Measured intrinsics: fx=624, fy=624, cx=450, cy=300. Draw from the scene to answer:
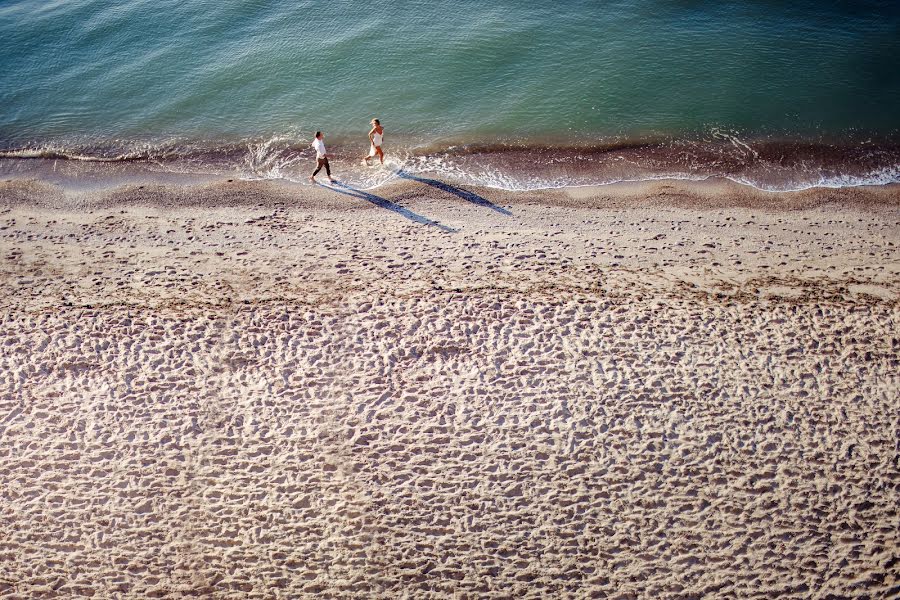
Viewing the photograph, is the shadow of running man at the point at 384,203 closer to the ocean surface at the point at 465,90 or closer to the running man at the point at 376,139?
the ocean surface at the point at 465,90

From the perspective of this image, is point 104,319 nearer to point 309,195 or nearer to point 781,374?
point 309,195

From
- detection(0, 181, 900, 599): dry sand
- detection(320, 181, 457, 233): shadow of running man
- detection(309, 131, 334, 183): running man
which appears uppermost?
detection(309, 131, 334, 183): running man

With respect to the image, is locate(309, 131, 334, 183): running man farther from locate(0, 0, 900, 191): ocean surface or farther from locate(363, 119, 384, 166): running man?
locate(363, 119, 384, 166): running man

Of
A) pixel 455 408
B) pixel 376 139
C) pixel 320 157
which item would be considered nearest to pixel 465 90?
pixel 376 139

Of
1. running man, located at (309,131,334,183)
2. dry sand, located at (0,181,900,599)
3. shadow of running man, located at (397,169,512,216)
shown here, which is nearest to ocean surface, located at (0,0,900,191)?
shadow of running man, located at (397,169,512,216)

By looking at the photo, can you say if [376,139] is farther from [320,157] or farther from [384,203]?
[384,203]
